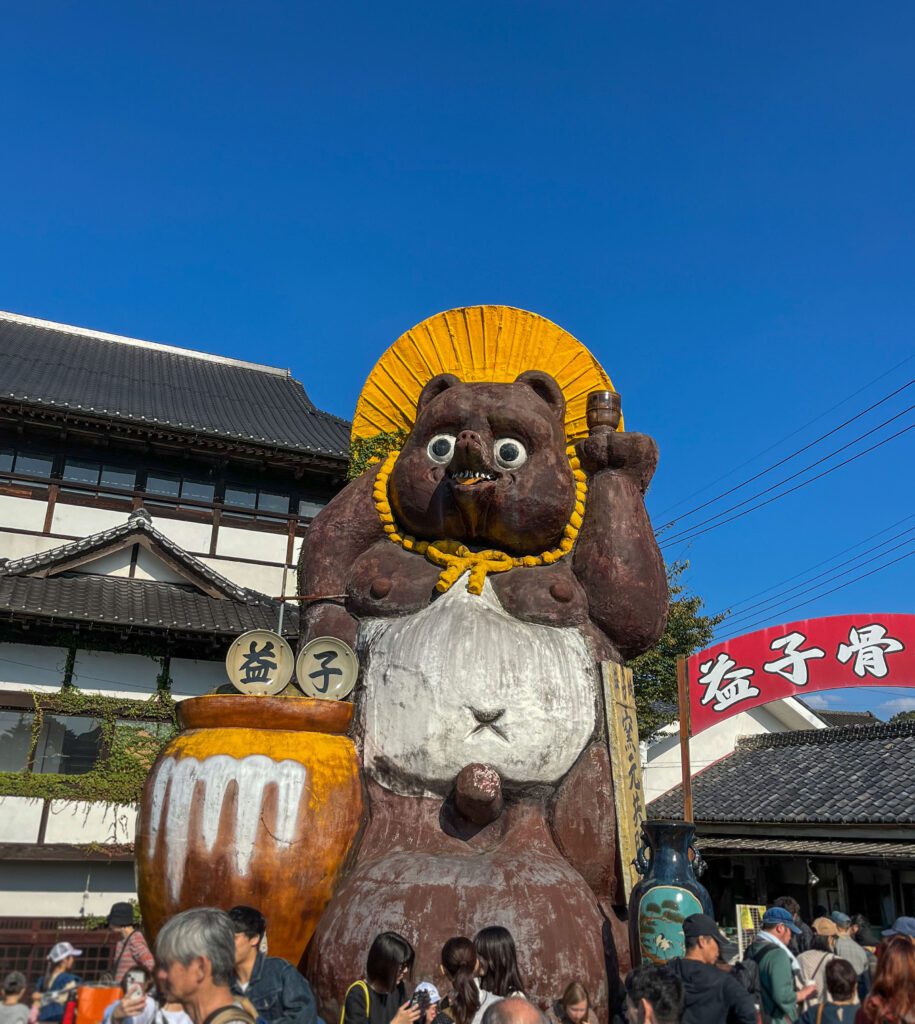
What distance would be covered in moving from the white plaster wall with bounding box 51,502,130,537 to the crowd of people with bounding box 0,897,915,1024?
9820mm

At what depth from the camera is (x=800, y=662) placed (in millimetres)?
10539

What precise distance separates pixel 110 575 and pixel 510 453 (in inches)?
354

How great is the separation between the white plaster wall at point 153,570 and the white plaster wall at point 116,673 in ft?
4.29

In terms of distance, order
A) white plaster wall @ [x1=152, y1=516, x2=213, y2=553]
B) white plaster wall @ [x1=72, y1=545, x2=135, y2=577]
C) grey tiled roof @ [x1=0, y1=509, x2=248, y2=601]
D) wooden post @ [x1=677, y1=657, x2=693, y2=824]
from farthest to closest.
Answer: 1. white plaster wall @ [x1=152, y1=516, x2=213, y2=553]
2. white plaster wall @ [x1=72, y1=545, x2=135, y2=577]
3. grey tiled roof @ [x1=0, y1=509, x2=248, y2=601]
4. wooden post @ [x1=677, y1=657, x2=693, y2=824]

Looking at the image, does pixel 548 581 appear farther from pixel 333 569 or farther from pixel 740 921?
pixel 740 921

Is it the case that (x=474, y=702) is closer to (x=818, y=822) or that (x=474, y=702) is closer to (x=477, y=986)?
(x=477, y=986)

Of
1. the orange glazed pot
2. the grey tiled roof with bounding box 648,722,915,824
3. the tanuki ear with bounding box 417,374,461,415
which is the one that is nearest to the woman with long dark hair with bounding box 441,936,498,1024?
the orange glazed pot

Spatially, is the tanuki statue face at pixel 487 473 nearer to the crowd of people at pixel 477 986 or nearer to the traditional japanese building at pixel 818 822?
the crowd of people at pixel 477 986

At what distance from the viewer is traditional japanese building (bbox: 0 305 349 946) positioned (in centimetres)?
1167

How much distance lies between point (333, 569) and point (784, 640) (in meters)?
6.42

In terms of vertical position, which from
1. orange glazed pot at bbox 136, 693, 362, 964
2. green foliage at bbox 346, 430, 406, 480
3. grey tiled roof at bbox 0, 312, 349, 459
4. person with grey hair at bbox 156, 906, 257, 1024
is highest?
grey tiled roof at bbox 0, 312, 349, 459

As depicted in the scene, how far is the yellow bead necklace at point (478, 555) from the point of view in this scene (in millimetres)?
6078

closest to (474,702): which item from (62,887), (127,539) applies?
(62,887)

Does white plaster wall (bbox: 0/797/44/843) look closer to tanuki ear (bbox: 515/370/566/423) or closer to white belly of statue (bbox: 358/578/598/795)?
white belly of statue (bbox: 358/578/598/795)
